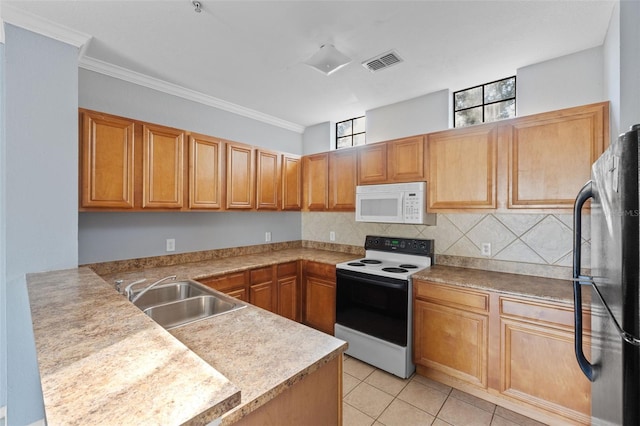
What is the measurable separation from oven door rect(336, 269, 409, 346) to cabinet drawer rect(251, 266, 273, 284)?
73 cm

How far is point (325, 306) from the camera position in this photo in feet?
10.2

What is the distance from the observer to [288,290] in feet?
10.5

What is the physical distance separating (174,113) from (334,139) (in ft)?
6.45

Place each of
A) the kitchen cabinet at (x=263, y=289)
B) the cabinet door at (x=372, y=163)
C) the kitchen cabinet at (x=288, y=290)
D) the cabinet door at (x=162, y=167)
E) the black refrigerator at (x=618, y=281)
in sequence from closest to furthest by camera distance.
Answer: the black refrigerator at (x=618, y=281), the cabinet door at (x=162, y=167), the kitchen cabinet at (x=263, y=289), the cabinet door at (x=372, y=163), the kitchen cabinet at (x=288, y=290)

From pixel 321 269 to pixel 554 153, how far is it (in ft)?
7.45

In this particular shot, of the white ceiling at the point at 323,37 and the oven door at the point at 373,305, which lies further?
the oven door at the point at 373,305

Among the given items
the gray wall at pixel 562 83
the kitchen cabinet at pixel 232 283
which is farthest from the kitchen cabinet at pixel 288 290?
the gray wall at pixel 562 83

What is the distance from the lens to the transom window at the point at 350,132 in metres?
3.66

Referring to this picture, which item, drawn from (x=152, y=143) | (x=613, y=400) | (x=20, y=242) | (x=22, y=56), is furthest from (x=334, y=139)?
(x=613, y=400)

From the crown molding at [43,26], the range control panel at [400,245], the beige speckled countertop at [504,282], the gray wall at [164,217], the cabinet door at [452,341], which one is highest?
the crown molding at [43,26]

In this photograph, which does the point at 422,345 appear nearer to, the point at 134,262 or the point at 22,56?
the point at 134,262

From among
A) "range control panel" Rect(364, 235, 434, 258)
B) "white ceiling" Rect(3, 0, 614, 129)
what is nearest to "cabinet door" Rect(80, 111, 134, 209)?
"white ceiling" Rect(3, 0, 614, 129)

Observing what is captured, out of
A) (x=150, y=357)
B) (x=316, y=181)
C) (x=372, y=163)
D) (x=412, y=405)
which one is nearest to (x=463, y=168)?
(x=372, y=163)

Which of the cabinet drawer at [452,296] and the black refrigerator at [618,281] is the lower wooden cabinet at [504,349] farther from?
the black refrigerator at [618,281]
